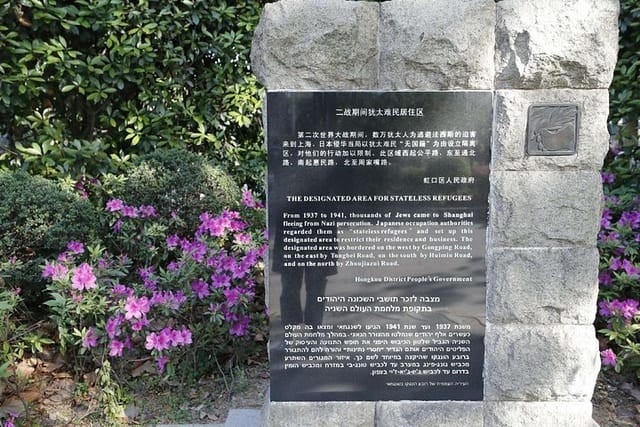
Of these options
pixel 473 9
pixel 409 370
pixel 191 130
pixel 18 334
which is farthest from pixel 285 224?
pixel 191 130

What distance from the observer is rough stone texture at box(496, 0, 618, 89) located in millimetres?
1955

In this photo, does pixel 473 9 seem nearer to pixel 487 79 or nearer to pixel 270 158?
pixel 487 79

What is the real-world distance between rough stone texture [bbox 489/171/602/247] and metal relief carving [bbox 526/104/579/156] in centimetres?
9

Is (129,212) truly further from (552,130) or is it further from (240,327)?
(552,130)

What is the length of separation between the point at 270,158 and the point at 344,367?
88 centimetres

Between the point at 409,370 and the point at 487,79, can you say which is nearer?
Result: the point at 487,79

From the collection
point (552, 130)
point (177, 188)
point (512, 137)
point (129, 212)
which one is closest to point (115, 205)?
point (129, 212)

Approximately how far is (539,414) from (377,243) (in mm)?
950

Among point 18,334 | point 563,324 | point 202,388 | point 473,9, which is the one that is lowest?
point 202,388

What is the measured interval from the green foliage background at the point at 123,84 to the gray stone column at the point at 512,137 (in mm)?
2224

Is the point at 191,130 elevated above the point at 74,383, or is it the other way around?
the point at 191,130

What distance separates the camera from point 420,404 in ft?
7.23

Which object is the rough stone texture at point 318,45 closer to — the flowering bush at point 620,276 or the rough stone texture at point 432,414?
the rough stone texture at point 432,414

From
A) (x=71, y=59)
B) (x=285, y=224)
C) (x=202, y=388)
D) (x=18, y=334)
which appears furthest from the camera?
(x=71, y=59)
